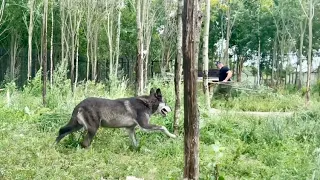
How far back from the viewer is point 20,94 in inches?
540

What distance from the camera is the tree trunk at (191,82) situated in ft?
15.9

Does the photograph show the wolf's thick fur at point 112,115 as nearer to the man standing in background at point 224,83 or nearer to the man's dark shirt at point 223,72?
the man standing in background at point 224,83

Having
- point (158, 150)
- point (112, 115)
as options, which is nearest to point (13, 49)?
point (112, 115)

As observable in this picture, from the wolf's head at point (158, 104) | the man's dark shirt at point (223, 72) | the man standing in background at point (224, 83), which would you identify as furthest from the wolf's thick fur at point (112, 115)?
the man's dark shirt at point (223, 72)

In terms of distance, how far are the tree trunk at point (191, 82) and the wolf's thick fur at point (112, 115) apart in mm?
3827

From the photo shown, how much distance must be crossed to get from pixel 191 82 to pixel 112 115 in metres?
4.02

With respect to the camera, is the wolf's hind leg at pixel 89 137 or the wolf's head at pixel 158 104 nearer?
the wolf's hind leg at pixel 89 137

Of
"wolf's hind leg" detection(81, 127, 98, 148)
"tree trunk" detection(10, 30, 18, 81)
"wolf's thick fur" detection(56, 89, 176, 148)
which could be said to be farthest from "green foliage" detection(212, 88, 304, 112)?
"tree trunk" detection(10, 30, 18, 81)

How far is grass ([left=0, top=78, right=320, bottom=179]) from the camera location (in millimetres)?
6570

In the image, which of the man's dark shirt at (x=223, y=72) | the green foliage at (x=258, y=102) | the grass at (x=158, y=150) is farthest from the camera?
the man's dark shirt at (x=223, y=72)

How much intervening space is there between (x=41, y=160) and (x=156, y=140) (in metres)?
2.79

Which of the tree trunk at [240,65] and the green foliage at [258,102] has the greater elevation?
the tree trunk at [240,65]

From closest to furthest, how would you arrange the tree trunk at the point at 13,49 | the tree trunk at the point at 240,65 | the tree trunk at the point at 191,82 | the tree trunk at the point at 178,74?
the tree trunk at the point at 191,82, the tree trunk at the point at 178,74, the tree trunk at the point at 13,49, the tree trunk at the point at 240,65

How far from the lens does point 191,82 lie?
4.85 metres
